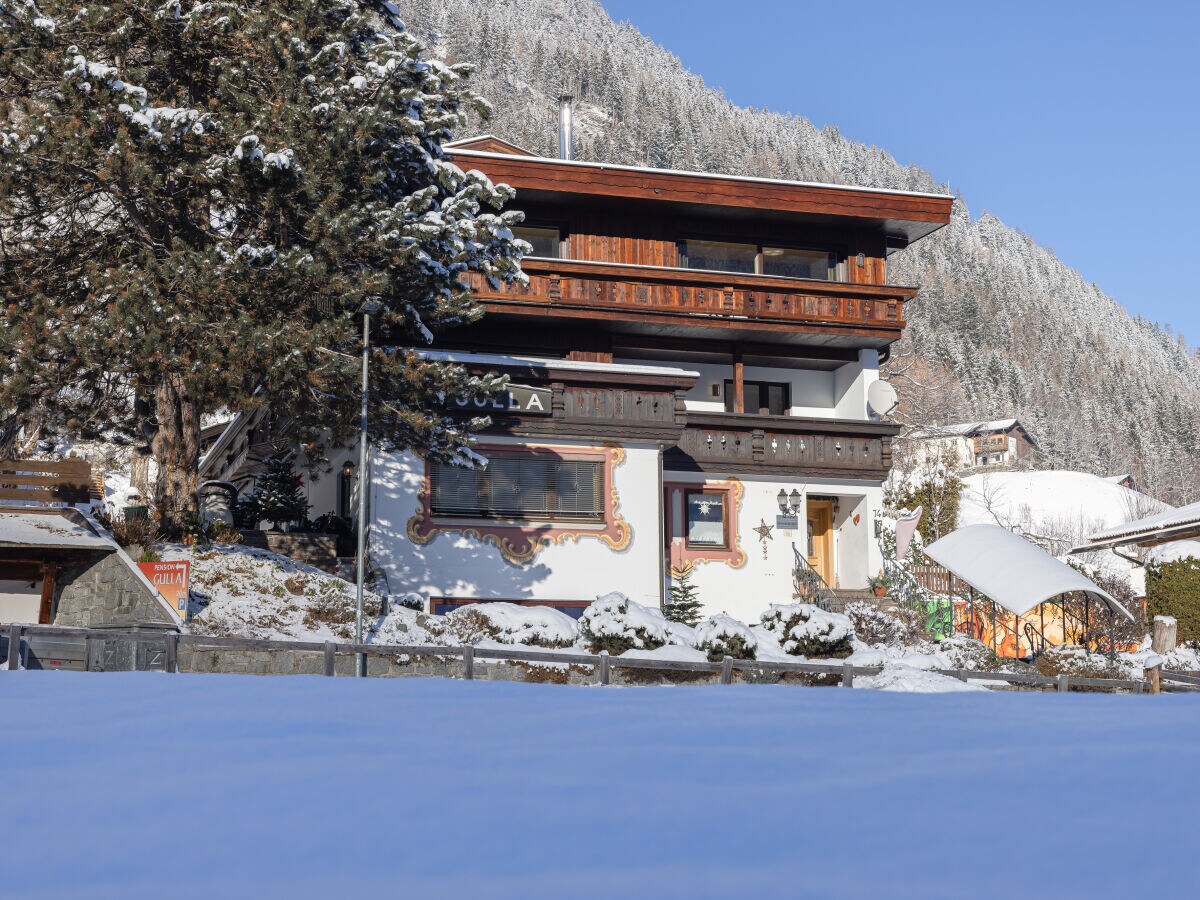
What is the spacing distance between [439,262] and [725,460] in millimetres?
10210

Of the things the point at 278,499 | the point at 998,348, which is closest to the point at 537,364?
the point at 278,499

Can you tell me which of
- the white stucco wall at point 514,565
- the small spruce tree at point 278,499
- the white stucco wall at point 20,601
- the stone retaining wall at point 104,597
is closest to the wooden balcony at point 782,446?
the white stucco wall at point 514,565

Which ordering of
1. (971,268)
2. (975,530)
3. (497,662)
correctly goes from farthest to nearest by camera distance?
1. (971,268)
2. (975,530)
3. (497,662)

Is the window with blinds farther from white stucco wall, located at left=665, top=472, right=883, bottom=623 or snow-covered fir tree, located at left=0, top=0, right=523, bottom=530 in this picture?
white stucco wall, located at left=665, top=472, right=883, bottom=623

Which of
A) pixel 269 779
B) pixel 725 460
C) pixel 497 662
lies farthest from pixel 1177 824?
pixel 725 460

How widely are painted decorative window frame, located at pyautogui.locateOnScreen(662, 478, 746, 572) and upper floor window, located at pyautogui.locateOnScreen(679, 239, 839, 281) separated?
6266 mm

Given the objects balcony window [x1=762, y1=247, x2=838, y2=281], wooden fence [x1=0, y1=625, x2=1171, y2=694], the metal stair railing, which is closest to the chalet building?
balcony window [x1=762, y1=247, x2=838, y2=281]

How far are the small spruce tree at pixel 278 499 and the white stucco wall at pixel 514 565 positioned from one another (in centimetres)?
329

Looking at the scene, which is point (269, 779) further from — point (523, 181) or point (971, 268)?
point (971, 268)

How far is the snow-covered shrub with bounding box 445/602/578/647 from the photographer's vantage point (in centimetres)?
2270

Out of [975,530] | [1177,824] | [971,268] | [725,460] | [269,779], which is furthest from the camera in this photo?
[971,268]

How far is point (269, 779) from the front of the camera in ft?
32.7

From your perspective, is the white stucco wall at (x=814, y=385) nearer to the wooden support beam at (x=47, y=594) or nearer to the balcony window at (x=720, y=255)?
the balcony window at (x=720, y=255)

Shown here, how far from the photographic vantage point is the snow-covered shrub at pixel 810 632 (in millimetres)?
23578
